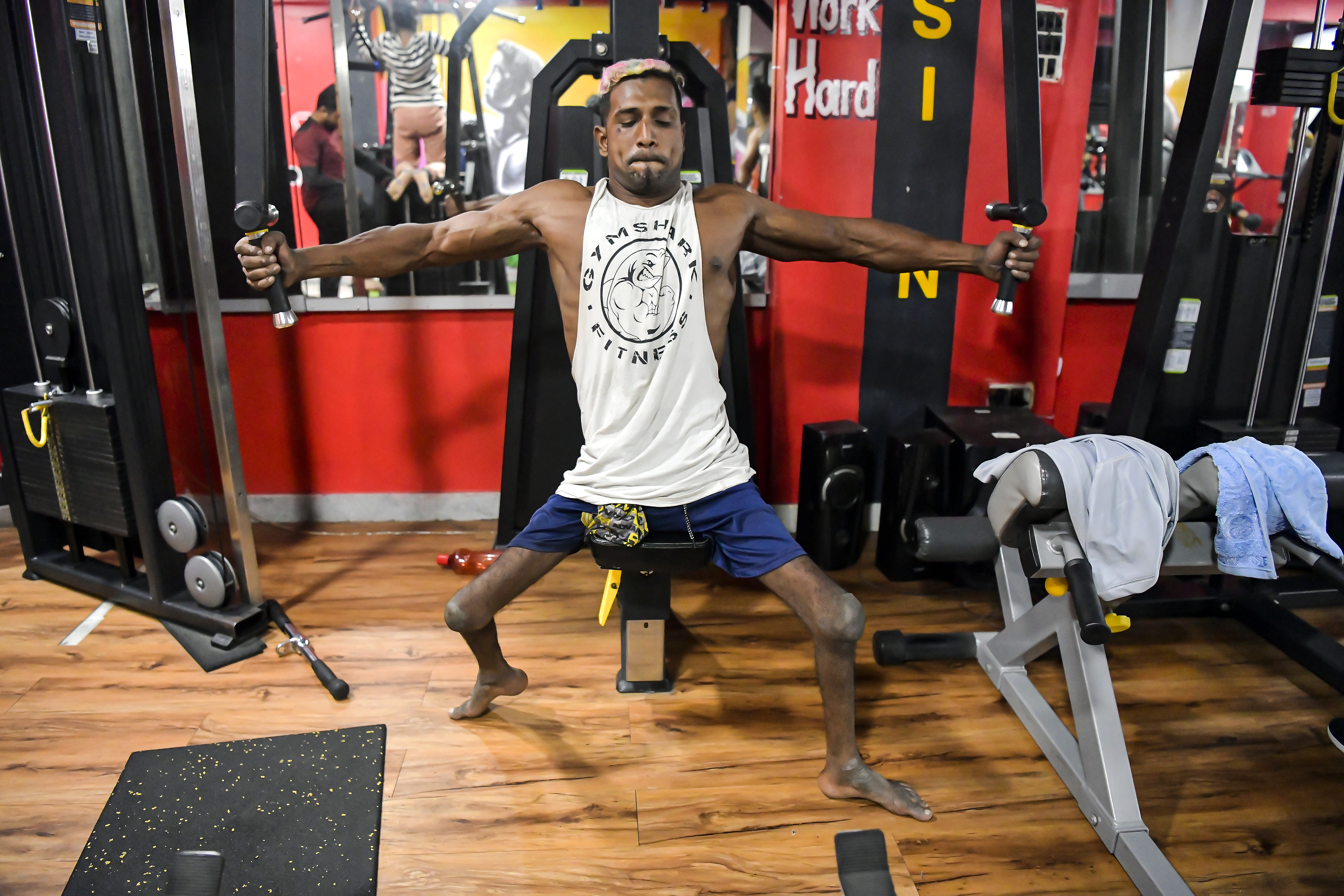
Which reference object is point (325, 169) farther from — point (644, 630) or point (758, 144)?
point (644, 630)

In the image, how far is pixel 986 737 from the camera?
6.35 ft

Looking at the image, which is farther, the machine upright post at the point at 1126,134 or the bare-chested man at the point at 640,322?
the machine upright post at the point at 1126,134

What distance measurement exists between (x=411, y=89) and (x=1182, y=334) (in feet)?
8.27

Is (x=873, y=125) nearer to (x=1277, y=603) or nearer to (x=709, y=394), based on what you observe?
(x=709, y=394)

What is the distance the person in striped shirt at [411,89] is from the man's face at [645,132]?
3.85 feet

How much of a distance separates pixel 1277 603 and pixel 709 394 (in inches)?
74.8

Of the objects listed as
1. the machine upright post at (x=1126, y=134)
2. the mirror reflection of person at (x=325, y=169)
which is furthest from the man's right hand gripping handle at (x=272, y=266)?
the machine upright post at (x=1126, y=134)

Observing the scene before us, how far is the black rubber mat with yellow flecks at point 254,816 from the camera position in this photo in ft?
4.99

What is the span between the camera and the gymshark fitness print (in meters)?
1.83

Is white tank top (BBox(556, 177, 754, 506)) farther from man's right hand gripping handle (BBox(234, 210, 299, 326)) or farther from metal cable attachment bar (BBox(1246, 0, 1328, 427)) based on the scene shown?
metal cable attachment bar (BBox(1246, 0, 1328, 427))

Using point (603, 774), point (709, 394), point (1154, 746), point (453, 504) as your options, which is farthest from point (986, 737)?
point (453, 504)

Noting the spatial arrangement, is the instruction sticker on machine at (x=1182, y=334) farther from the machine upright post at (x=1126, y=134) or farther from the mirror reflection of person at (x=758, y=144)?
the mirror reflection of person at (x=758, y=144)

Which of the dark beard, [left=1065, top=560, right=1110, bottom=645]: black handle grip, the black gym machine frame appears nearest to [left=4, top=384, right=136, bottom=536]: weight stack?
the black gym machine frame

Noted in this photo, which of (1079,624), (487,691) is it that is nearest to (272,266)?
(487,691)
